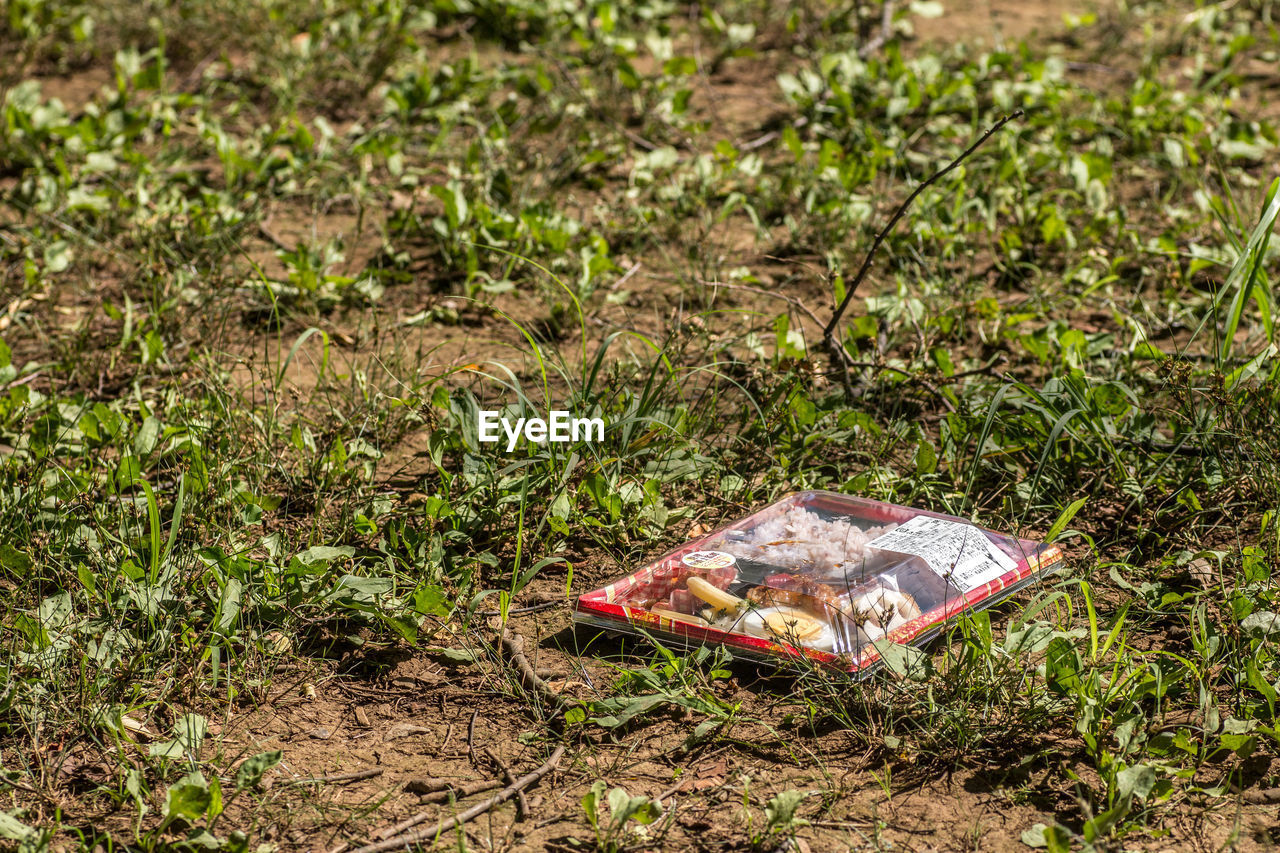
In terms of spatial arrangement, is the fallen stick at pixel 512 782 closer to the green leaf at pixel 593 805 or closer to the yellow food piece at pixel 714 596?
the green leaf at pixel 593 805

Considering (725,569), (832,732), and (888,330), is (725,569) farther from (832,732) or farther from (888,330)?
(888,330)

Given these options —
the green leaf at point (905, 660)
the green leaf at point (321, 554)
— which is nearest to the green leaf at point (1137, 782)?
the green leaf at point (905, 660)

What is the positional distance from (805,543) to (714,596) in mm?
245

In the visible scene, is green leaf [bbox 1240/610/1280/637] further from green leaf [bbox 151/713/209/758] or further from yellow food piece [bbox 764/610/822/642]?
green leaf [bbox 151/713/209/758]

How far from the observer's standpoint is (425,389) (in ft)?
9.91

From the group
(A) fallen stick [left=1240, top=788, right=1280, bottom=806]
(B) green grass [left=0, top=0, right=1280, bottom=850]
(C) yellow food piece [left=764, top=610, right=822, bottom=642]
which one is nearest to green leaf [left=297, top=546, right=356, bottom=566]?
(B) green grass [left=0, top=0, right=1280, bottom=850]

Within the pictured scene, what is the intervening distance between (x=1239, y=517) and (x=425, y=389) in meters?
1.84

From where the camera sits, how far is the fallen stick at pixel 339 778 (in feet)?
6.05

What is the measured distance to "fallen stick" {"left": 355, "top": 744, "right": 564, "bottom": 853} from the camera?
68.1 inches

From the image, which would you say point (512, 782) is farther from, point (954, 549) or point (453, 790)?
point (954, 549)

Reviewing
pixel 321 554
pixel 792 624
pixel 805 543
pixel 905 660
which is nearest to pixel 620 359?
pixel 805 543

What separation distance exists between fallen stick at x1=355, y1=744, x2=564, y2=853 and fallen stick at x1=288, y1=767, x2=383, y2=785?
0.16 meters

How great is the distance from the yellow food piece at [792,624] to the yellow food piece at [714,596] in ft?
0.20

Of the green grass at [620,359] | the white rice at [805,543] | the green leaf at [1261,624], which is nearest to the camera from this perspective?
the green grass at [620,359]
